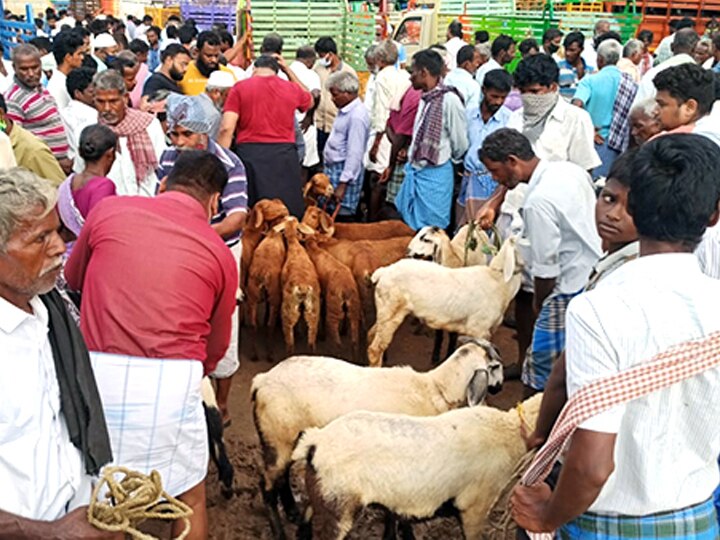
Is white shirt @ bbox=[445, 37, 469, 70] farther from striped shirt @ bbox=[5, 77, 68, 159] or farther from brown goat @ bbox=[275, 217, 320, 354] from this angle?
striped shirt @ bbox=[5, 77, 68, 159]

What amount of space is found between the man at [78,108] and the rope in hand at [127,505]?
430 centimetres

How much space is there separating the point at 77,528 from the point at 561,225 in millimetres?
3149

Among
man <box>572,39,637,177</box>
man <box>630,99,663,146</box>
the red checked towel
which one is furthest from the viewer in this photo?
man <box>572,39,637,177</box>

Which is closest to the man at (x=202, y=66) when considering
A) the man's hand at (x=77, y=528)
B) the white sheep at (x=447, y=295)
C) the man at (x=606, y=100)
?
the white sheep at (x=447, y=295)

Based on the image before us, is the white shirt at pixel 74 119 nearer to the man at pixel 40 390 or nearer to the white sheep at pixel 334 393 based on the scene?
the white sheep at pixel 334 393

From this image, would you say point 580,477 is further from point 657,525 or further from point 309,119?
point 309,119

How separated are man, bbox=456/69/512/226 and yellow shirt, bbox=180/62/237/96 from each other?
257cm

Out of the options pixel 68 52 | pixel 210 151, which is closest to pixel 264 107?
pixel 210 151

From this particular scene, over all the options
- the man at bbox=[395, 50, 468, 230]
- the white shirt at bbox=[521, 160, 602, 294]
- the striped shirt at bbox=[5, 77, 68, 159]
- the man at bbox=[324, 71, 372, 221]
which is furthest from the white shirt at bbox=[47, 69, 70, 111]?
the white shirt at bbox=[521, 160, 602, 294]

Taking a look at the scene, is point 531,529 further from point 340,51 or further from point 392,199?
point 340,51

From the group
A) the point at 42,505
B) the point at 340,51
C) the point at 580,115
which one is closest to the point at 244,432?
the point at 42,505

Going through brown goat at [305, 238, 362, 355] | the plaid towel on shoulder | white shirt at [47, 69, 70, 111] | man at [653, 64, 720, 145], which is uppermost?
man at [653, 64, 720, 145]

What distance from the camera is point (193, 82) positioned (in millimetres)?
7719

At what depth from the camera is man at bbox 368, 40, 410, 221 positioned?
8867 millimetres
